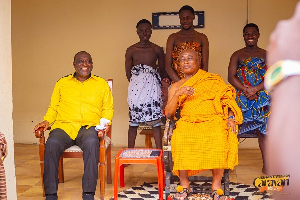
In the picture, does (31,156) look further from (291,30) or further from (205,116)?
(291,30)

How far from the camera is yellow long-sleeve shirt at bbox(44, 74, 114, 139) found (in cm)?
448

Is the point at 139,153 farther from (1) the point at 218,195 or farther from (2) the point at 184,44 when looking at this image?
(2) the point at 184,44

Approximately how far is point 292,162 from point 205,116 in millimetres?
2977

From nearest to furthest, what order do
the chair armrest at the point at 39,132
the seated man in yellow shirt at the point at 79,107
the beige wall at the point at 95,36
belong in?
the chair armrest at the point at 39,132
the seated man in yellow shirt at the point at 79,107
the beige wall at the point at 95,36

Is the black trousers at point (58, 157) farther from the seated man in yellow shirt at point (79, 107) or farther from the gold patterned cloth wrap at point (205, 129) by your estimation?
the gold patterned cloth wrap at point (205, 129)

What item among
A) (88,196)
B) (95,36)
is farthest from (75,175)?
(95,36)

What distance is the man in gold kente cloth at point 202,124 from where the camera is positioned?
3.90 metres

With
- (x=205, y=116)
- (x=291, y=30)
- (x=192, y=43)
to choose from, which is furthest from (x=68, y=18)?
(x=291, y=30)

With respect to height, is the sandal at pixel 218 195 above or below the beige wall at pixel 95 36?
below

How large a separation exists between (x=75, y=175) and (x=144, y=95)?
1.30m

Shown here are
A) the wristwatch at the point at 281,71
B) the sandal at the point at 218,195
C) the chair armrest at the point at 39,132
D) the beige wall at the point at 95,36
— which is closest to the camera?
the wristwatch at the point at 281,71

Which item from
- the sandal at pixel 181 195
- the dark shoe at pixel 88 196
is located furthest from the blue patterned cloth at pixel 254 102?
the dark shoe at pixel 88 196

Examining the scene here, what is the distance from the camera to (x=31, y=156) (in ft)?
21.3

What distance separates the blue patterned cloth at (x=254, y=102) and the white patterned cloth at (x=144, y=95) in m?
1.02
